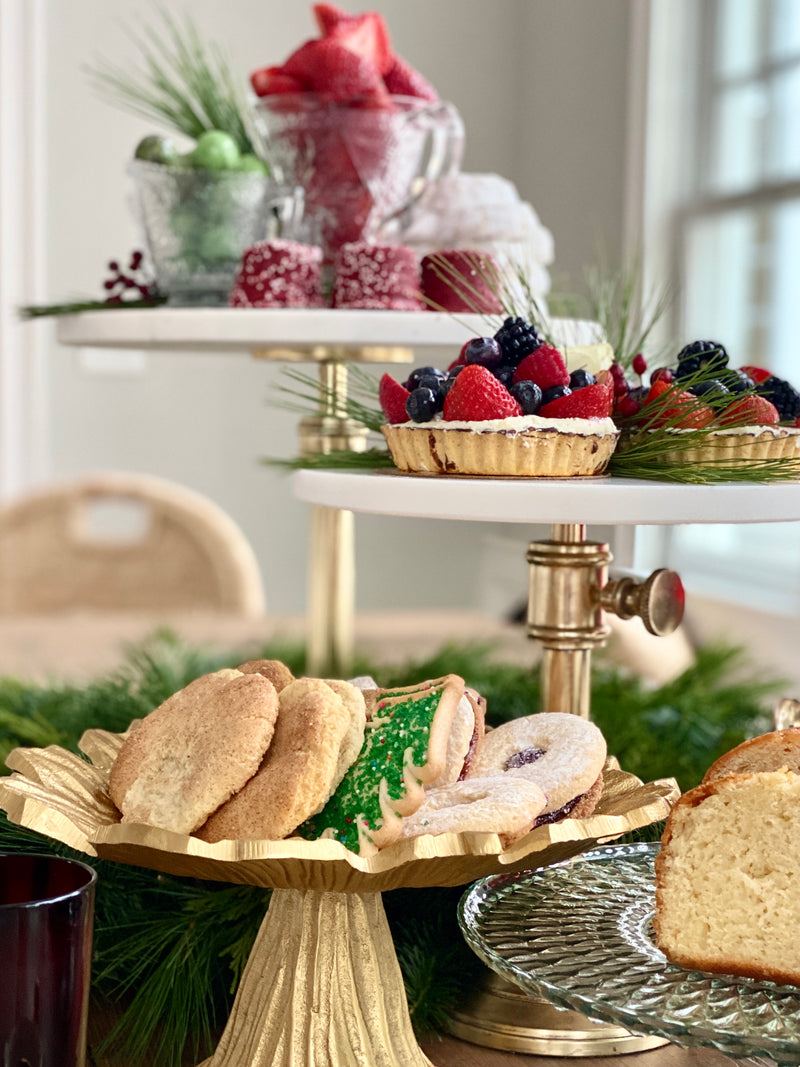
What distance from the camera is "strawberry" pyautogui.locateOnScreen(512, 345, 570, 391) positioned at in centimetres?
78

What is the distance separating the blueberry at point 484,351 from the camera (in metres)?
0.78

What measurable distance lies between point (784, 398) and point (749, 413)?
0.16ft

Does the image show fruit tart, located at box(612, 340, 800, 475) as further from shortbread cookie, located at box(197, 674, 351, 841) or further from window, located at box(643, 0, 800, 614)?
window, located at box(643, 0, 800, 614)

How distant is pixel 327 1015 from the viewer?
599 millimetres

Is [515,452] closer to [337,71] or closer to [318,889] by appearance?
[318,889]

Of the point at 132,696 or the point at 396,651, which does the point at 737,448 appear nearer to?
the point at 132,696

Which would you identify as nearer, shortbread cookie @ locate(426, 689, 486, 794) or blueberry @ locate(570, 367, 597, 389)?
shortbread cookie @ locate(426, 689, 486, 794)

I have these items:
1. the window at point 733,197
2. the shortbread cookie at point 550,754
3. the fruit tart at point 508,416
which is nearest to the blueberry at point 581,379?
the fruit tart at point 508,416

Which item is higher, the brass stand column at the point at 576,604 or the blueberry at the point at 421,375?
the blueberry at the point at 421,375

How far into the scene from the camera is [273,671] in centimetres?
66

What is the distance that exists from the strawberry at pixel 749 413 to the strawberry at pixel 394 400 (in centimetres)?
19

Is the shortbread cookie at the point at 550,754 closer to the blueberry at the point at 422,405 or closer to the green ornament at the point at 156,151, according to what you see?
the blueberry at the point at 422,405

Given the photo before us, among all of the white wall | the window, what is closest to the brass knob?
the window

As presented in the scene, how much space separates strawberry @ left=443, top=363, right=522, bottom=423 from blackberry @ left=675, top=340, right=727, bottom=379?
13cm
